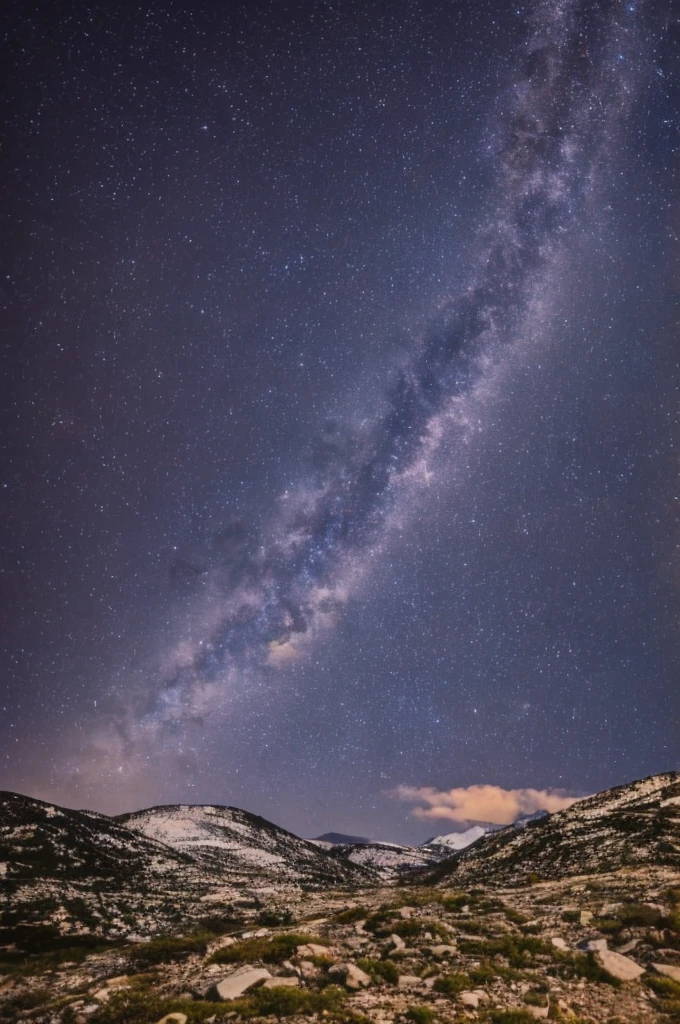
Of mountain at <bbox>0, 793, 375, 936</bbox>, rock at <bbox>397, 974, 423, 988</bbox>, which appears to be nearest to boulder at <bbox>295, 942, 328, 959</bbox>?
rock at <bbox>397, 974, 423, 988</bbox>

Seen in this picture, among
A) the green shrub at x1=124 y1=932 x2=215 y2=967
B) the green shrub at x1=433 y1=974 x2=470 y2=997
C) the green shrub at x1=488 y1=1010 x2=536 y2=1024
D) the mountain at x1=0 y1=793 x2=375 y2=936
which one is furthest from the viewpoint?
the mountain at x1=0 y1=793 x2=375 y2=936

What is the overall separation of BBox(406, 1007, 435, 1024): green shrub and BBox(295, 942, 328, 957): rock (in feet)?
18.3

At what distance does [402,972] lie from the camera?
52.3ft

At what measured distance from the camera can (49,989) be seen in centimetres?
2000

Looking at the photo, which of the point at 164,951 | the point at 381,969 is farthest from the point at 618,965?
the point at 164,951

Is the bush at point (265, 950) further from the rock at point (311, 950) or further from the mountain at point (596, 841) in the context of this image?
the mountain at point (596, 841)

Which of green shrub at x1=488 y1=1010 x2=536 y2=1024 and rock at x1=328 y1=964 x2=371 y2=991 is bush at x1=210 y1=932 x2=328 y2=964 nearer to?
rock at x1=328 y1=964 x2=371 y2=991

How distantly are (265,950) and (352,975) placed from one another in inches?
176

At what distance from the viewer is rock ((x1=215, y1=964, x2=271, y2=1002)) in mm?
13828

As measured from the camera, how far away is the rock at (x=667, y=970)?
48.6 feet

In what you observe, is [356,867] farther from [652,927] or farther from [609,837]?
[652,927]

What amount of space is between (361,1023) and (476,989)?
431cm

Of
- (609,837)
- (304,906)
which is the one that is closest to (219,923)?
(304,906)

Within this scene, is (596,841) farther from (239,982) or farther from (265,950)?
(239,982)
